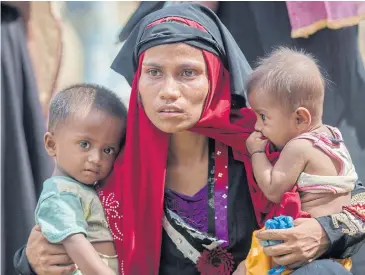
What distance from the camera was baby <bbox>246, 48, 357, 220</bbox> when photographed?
202 cm

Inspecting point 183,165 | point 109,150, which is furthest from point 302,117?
point 109,150

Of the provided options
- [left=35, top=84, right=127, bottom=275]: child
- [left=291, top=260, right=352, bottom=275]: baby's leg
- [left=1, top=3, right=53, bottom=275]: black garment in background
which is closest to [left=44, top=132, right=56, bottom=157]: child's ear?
[left=35, top=84, right=127, bottom=275]: child

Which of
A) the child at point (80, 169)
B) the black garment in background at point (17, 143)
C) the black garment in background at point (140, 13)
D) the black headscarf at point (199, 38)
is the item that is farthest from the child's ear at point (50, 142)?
the black garment in background at point (140, 13)

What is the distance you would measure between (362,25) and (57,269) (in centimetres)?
180

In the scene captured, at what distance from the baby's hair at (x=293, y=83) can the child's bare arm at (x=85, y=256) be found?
669 mm

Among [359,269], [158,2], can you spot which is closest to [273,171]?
[359,269]

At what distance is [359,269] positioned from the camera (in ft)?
9.53

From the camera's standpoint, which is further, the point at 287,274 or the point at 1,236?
the point at 1,236

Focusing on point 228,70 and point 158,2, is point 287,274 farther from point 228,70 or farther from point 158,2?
point 158,2

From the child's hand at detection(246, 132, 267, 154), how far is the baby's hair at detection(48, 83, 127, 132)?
0.43 meters

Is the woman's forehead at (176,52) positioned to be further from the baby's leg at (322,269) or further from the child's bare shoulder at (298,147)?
the baby's leg at (322,269)

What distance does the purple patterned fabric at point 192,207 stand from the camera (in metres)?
2.23

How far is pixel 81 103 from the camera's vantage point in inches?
89.5

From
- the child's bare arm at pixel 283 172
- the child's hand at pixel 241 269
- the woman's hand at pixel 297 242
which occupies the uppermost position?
the child's bare arm at pixel 283 172
